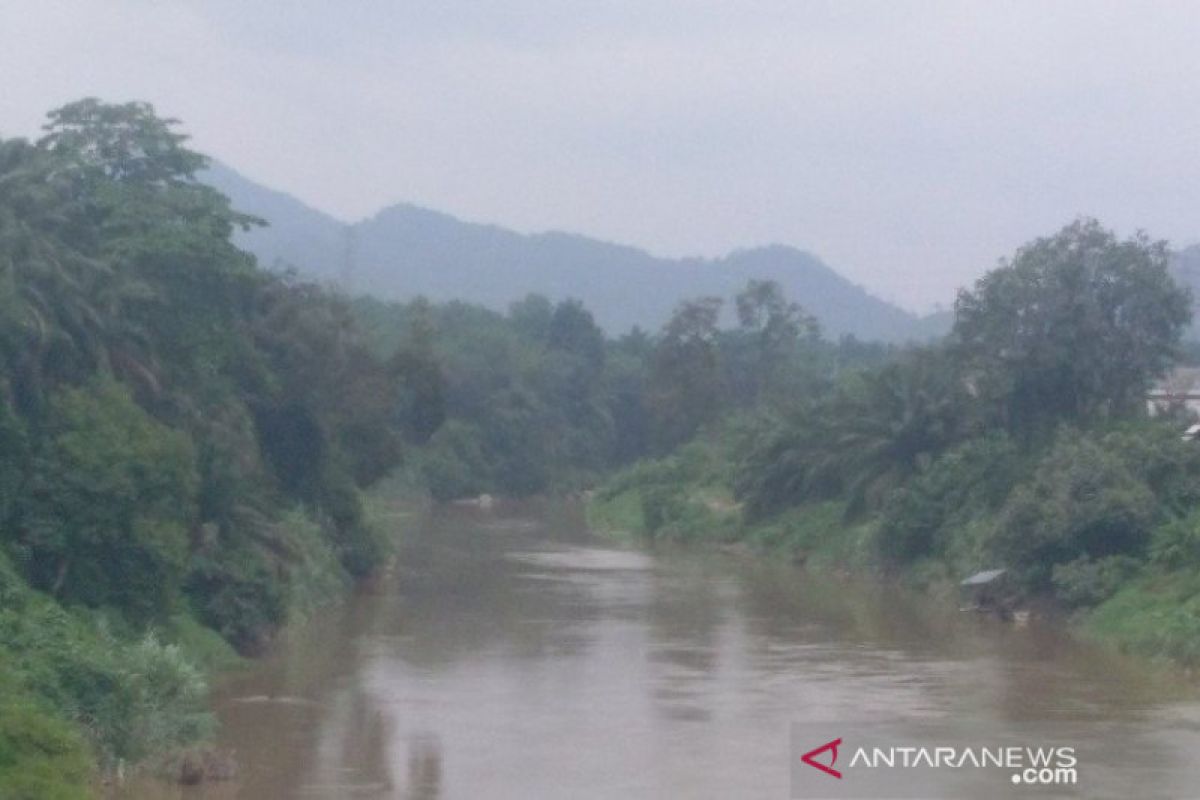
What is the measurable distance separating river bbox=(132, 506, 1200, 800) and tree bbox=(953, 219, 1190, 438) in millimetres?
5114

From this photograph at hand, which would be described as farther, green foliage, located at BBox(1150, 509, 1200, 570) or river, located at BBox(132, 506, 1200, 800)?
green foliage, located at BBox(1150, 509, 1200, 570)

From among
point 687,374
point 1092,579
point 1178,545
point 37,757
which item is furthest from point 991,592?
point 687,374

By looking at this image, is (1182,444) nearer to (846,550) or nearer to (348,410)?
(846,550)

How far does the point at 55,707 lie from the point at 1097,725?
1068cm

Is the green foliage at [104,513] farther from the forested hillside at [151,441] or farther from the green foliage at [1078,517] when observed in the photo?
the green foliage at [1078,517]

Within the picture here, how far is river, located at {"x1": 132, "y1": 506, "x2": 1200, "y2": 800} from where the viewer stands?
17734mm

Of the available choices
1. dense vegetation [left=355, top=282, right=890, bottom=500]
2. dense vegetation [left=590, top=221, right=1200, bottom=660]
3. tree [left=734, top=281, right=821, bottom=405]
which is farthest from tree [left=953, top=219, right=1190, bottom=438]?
tree [left=734, top=281, right=821, bottom=405]

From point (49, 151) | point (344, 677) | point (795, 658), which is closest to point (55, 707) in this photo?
point (344, 677)

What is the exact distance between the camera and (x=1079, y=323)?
36.5 metres

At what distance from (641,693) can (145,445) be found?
6.45 meters

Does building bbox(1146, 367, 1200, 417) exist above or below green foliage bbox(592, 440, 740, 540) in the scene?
above

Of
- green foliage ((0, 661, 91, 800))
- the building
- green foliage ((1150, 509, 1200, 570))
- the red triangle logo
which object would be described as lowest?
the red triangle logo

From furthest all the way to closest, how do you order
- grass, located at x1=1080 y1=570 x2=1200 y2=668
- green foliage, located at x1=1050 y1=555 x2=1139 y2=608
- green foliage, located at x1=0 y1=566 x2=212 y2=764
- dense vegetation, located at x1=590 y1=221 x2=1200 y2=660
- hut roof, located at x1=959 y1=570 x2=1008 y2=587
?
hut roof, located at x1=959 y1=570 x2=1008 y2=587
dense vegetation, located at x1=590 y1=221 x2=1200 y2=660
green foliage, located at x1=1050 y1=555 x2=1139 y2=608
grass, located at x1=1080 y1=570 x2=1200 y2=668
green foliage, located at x1=0 y1=566 x2=212 y2=764

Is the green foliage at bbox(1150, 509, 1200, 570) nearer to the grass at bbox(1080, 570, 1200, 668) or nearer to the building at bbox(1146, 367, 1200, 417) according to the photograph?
the grass at bbox(1080, 570, 1200, 668)
